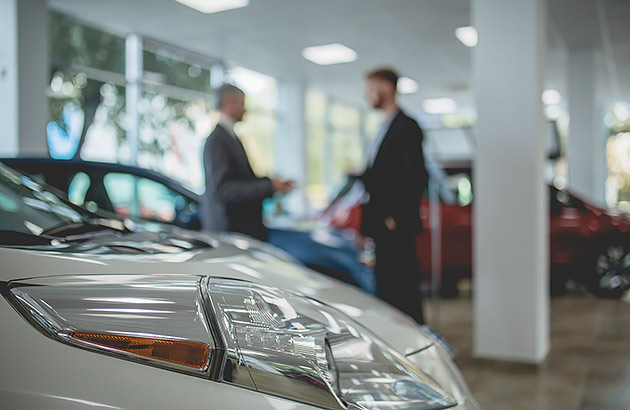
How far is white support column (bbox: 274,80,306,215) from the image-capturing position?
12883mm

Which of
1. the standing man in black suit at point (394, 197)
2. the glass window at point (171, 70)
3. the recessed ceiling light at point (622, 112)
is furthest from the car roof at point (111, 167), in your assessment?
the recessed ceiling light at point (622, 112)

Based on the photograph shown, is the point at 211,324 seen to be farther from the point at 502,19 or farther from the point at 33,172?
the point at 502,19

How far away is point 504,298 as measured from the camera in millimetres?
3654

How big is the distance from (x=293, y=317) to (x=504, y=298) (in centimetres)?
283

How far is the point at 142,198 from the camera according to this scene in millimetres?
3543

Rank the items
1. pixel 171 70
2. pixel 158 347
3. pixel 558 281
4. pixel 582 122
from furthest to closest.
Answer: pixel 171 70 < pixel 582 122 < pixel 558 281 < pixel 158 347

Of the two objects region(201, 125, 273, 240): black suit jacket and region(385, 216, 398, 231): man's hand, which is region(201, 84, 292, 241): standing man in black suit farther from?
region(385, 216, 398, 231): man's hand

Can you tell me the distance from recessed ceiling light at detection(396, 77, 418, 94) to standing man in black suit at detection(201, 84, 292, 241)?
953 centimetres

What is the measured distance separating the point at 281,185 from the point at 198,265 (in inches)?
68.4

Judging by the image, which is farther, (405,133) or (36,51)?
(36,51)

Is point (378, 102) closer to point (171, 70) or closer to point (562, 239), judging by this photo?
point (562, 239)

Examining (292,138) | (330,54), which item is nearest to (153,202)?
(330,54)

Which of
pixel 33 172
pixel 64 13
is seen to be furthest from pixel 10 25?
pixel 33 172

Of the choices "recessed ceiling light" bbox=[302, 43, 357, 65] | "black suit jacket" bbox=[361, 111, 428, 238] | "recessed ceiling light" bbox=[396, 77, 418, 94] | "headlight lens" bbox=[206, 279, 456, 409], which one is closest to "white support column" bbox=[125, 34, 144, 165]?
"recessed ceiling light" bbox=[302, 43, 357, 65]
